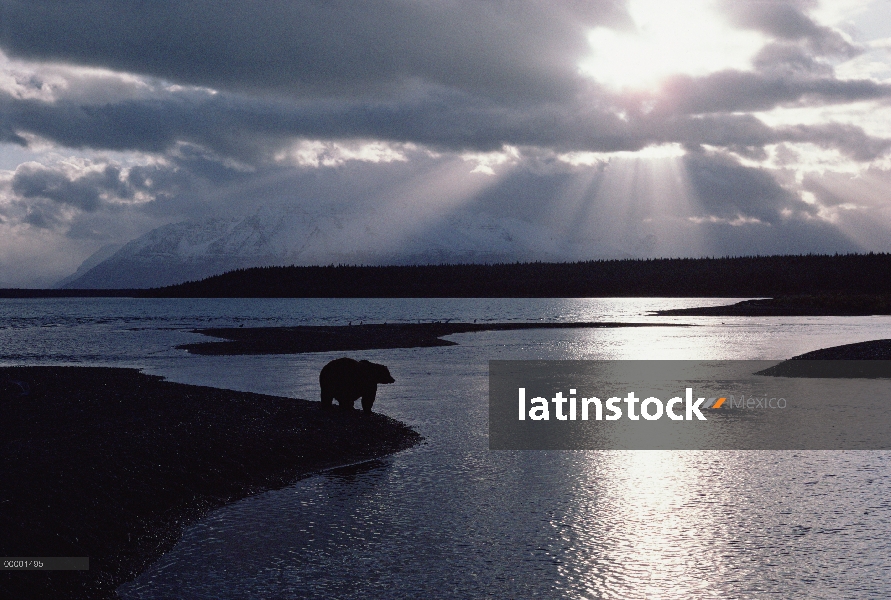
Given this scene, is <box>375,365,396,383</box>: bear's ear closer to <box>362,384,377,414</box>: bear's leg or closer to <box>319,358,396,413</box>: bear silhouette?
<box>319,358,396,413</box>: bear silhouette

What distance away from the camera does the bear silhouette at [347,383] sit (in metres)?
25.5

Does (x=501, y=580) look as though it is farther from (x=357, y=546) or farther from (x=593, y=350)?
(x=593, y=350)

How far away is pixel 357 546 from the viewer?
13062 millimetres

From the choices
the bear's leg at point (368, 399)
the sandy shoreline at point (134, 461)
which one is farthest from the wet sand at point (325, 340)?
the bear's leg at point (368, 399)

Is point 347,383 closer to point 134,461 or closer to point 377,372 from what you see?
point 377,372

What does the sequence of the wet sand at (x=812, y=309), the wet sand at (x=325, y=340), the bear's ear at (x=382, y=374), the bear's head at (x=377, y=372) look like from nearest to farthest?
the bear's head at (x=377, y=372) < the bear's ear at (x=382, y=374) < the wet sand at (x=325, y=340) < the wet sand at (x=812, y=309)

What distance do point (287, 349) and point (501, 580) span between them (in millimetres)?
50911

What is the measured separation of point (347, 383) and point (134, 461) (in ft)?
30.3

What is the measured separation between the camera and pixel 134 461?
55.8 ft

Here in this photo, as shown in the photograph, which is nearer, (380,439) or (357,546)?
(357,546)

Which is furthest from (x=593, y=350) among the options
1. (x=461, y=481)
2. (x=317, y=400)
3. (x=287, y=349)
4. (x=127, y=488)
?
(x=127, y=488)

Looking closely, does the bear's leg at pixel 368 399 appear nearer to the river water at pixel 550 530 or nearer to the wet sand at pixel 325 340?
the river water at pixel 550 530

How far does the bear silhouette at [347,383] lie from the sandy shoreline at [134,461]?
554 millimetres

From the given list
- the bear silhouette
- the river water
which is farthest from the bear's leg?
the river water
